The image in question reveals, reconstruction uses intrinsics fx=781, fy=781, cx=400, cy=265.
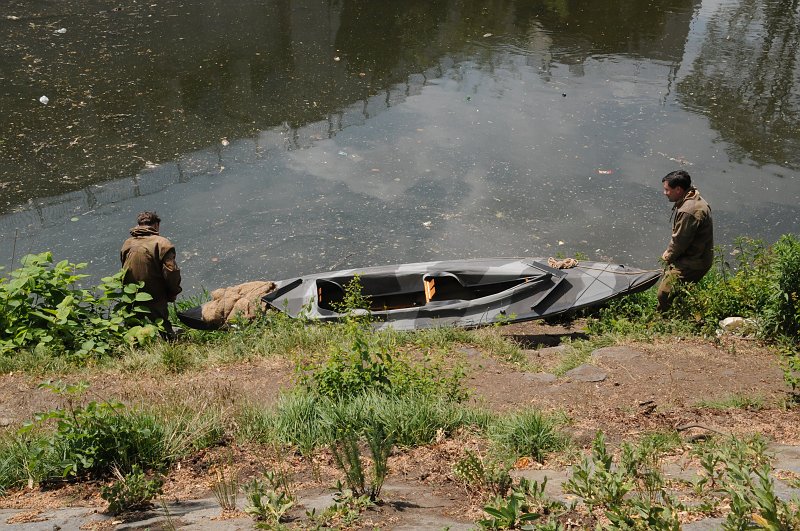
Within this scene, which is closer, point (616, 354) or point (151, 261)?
point (616, 354)

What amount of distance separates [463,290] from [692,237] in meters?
2.54

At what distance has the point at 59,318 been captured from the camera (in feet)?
25.3

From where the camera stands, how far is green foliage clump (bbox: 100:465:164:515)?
13.9 feet

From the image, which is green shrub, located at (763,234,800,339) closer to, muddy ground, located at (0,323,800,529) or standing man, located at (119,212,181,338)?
muddy ground, located at (0,323,800,529)

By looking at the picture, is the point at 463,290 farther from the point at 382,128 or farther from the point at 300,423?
the point at 382,128

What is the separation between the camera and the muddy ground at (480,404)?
14.1 ft

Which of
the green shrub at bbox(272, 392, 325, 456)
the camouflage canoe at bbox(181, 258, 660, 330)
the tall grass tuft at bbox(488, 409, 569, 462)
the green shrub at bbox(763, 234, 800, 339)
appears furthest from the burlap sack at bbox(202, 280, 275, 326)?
the green shrub at bbox(763, 234, 800, 339)

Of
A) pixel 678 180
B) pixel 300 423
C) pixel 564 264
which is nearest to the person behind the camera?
pixel 300 423

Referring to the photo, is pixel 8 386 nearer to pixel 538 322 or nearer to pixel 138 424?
pixel 138 424

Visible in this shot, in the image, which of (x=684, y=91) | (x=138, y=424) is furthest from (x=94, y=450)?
(x=684, y=91)

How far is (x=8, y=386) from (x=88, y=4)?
15.4 m

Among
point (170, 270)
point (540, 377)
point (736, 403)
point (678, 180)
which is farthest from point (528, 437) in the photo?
point (170, 270)

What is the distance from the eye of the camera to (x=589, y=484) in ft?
12.6

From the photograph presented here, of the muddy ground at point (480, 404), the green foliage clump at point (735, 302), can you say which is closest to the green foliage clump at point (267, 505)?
the muddy ground at point (480, 404)
